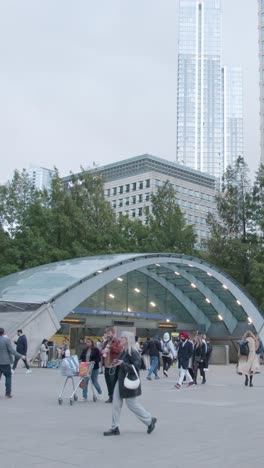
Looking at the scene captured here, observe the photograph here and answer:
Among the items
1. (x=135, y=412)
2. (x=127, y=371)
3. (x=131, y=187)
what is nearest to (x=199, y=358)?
(x=127, y=371)

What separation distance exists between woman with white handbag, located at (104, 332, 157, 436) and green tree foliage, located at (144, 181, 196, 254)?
1318 inches

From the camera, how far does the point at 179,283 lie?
3869 cm

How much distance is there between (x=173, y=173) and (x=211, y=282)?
101m

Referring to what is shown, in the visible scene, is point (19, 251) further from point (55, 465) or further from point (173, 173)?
point (173, 173)

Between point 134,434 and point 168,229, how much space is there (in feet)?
118

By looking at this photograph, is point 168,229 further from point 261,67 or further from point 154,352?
point 261,67

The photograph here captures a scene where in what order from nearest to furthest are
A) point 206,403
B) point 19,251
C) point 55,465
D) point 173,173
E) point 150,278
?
point 55,465 < point 206,403 < point 150,278 < point 19,251 < point 173,173

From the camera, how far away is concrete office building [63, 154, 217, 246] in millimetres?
123312

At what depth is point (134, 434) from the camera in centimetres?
873

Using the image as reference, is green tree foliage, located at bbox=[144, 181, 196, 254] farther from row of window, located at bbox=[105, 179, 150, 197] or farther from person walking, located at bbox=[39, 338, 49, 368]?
row of window, located at bbox=[105, 179, 150, 197]

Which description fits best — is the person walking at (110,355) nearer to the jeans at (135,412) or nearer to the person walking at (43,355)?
the jeans at (135,412)

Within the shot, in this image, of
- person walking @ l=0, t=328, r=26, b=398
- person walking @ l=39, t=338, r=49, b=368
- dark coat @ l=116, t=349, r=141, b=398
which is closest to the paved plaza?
person walking @ l=0, t=328, r=26, b=398

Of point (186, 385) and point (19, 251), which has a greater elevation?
point (19, 251)

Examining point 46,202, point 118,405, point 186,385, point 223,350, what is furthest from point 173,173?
point 118,405
